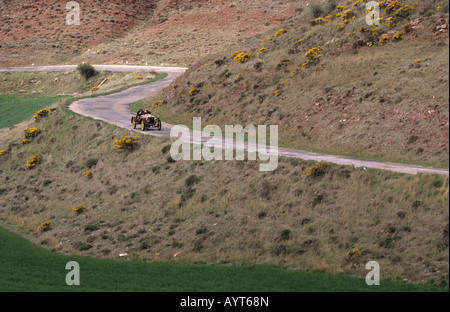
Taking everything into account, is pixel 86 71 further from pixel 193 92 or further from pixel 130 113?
pixel 193 92

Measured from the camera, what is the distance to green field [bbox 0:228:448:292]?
19500 mm

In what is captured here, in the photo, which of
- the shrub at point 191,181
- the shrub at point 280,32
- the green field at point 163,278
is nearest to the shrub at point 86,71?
the shrub at point 280,32

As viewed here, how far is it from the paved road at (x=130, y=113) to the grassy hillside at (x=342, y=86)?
75.0 inches

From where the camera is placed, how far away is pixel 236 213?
29266mm

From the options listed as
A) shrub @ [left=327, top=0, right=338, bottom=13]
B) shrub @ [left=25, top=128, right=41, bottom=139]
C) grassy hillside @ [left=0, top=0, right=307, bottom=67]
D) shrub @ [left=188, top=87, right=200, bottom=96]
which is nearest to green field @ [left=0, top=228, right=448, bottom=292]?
shrub @ [left=25, top=128, right=41, bottom=139]

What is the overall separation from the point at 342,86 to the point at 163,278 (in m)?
24.3

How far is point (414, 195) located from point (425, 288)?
592 centimetres

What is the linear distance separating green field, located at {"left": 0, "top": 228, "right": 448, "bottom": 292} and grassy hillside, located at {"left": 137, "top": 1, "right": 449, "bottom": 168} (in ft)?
34.2

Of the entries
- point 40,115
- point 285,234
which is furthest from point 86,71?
point 285,234

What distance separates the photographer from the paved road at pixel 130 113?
29.0 meters

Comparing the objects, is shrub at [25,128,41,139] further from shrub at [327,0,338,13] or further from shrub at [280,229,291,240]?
shrub at [280,229,291,240]

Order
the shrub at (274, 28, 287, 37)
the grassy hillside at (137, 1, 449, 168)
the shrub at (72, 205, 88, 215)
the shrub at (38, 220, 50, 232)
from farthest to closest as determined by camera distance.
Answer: the shrub at (274, 28, 287, 37), the shrub at (72, 205, 88, 215), the shrub at (38, 220, 50, 232), the grassy hillside at (137, 1, 449, 168)

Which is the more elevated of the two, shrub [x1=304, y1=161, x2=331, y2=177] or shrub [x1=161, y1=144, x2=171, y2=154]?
shrub [x1=161, y1=144, x2=171, y2=154]

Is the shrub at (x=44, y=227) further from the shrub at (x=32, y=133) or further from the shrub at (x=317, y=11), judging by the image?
the shrub at (x=317, y=11)
